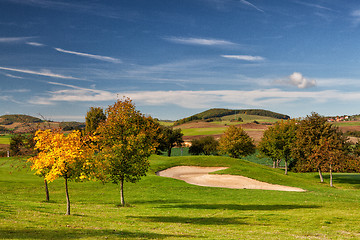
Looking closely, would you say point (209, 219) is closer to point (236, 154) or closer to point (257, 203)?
point (257, 203)

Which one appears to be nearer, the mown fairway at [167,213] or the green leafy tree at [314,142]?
the mown fairway at [167,213]

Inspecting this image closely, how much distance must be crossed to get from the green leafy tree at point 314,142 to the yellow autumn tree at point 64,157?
46.8 meters

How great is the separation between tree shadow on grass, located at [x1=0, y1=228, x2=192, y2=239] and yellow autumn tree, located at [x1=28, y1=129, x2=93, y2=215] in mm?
5269

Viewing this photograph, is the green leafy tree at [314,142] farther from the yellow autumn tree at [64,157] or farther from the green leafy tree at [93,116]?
the green leafy tree at [93,116]

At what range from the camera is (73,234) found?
1594cm

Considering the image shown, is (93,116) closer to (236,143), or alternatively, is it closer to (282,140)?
(236,143)

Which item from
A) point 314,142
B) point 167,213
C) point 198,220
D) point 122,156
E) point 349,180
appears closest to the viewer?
point 198,220

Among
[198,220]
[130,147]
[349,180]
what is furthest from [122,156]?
[349,180]

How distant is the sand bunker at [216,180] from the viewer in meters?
46.3

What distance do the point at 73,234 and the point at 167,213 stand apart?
1148 cm

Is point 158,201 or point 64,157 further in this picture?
point 158,201

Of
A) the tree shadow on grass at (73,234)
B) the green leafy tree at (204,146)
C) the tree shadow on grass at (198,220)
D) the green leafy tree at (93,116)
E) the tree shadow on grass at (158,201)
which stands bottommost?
the tree shadow on grass at (158,201)

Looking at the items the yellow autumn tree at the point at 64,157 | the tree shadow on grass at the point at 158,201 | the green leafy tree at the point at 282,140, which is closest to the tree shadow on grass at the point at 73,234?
the yellow autumn tree at the point at 64,157

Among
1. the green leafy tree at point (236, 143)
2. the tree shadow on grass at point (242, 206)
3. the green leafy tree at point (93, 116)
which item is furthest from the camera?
the green leafy tree at point (93, 116)
